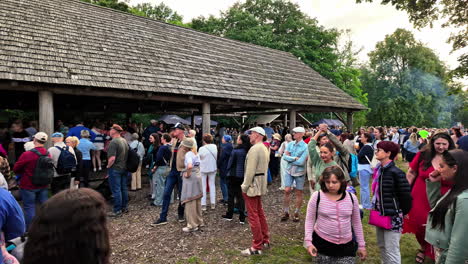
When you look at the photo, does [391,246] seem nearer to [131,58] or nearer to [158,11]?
[131,58]

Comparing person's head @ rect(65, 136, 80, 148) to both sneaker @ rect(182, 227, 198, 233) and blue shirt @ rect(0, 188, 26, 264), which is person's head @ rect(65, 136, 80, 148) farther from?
blue shirt @ rect(0, 188, 26, 264)

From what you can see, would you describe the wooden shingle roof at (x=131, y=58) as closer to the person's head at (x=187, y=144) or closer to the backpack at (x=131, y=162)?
the backpack at (x=131, y=162)

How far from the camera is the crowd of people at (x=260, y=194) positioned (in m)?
1.17

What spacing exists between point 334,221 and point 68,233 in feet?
7.75

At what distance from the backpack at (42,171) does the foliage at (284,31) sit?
24057 mm

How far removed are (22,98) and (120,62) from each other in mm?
4953

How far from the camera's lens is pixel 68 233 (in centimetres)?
112

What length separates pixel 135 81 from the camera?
8.82 metres

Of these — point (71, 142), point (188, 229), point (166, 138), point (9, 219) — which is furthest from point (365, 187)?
point (71, 142)

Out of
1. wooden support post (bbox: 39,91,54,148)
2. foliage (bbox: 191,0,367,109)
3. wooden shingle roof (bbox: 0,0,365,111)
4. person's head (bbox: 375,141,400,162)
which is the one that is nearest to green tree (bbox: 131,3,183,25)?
foliage (bbox: 191,0,367,109)

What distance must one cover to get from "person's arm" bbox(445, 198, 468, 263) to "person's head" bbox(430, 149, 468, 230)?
0.54 feet

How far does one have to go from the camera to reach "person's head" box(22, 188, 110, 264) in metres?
1.09

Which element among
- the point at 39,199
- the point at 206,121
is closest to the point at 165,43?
the point at 206,121

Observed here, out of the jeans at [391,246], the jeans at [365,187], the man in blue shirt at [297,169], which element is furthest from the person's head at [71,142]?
the jeans at [365,187]
